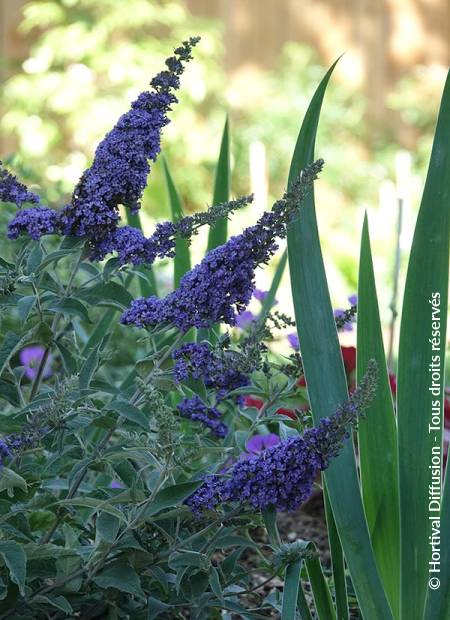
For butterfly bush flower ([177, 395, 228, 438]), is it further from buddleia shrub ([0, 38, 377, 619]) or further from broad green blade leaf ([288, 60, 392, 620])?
broad green blade leaf ([288, 60, 392, 620])

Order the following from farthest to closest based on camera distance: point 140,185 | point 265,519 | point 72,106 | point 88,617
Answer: point 72,106
point 88,617
point 140,185
point 265,519

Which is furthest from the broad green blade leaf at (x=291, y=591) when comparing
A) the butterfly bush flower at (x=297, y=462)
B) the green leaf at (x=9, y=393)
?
the green leaf at (x=9, y=393)

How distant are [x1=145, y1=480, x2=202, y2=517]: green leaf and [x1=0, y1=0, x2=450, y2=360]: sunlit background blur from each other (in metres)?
4.56

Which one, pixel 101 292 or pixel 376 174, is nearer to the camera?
pixel 101 292

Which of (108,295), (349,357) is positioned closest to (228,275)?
(108,295)

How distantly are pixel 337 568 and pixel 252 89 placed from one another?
21.9 feet

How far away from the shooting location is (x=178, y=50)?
1294mm

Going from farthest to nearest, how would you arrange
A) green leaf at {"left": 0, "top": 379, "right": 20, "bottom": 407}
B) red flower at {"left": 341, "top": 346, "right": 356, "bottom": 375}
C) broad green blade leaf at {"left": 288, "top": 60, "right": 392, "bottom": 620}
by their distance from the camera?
red flower at {"left": 341, "top": 346, "right": 356, "bottom": 375}
green leaf at {"left": 0, "top": 379, "right": 20, "bottom": 407}
broad green blade leaf at {"left": 288, "top": 60, "right": 392, "bottom": 620}

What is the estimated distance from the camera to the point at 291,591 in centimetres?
122

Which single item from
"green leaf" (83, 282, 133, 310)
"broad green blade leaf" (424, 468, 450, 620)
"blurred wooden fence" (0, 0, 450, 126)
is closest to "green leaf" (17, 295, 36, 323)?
"green leaf" (83, 282, 133, 310)

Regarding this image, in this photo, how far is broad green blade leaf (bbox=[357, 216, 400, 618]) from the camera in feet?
4.64

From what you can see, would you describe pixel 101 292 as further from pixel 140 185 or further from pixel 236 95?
pixel 236 95

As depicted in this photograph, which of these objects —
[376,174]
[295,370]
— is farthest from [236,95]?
[295,370]

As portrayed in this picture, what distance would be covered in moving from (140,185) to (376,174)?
6.63 meters
